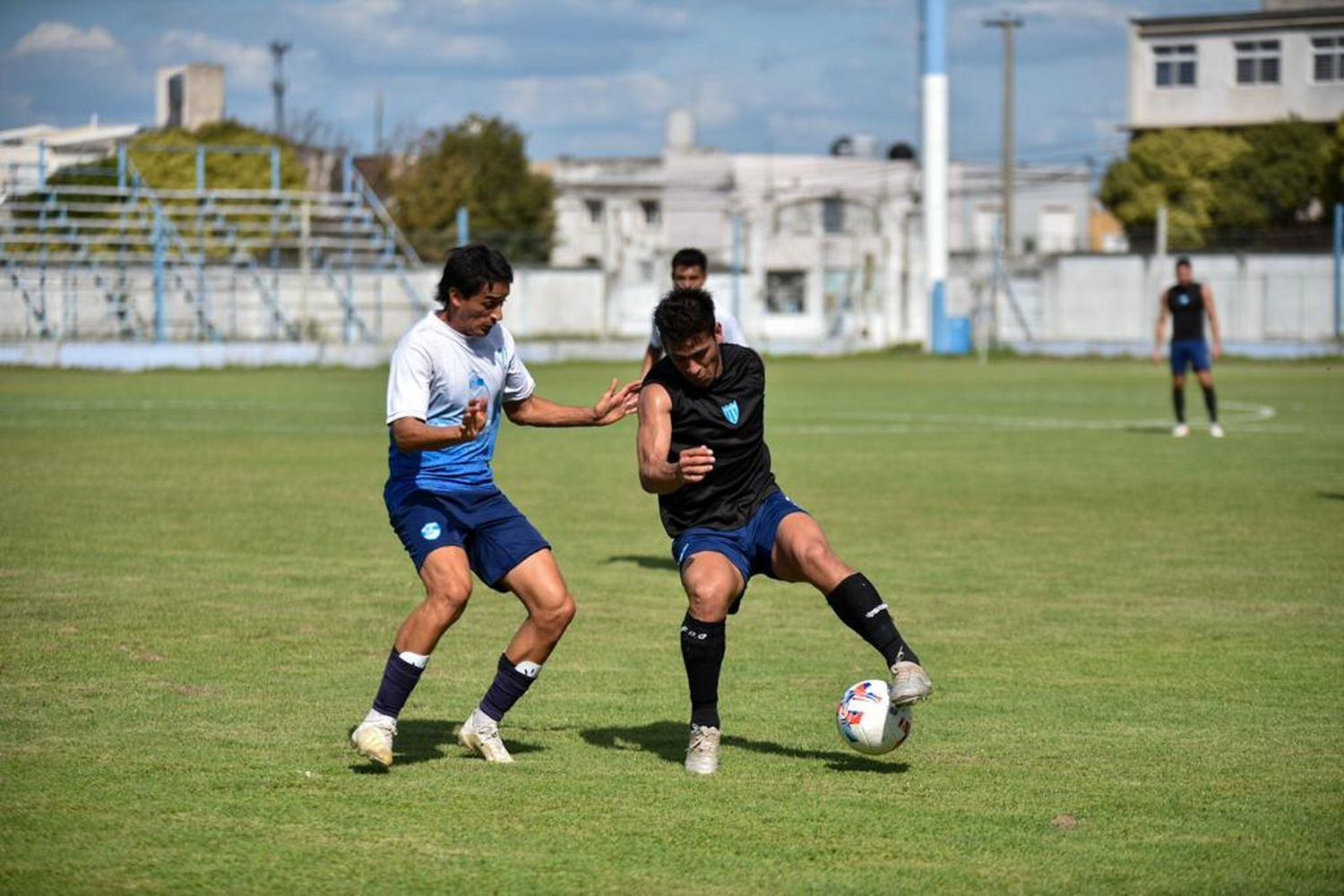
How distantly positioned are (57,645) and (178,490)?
8691 mm

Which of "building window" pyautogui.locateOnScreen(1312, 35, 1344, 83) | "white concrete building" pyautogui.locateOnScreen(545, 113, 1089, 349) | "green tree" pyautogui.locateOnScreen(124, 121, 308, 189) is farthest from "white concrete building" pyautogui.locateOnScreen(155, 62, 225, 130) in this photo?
"building window" pyautogui.locateOnScreen(1312, 35, 1344, 83)

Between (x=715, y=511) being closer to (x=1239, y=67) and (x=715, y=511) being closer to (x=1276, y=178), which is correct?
Answer: (x=1276, y=178)

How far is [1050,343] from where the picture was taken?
5588 centimetres

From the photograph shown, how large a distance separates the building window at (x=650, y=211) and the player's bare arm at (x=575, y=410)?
85512 millimetres

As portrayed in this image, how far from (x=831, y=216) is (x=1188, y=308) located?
62.7m

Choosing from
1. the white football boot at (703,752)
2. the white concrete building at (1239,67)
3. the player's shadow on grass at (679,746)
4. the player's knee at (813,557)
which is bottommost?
the player's shadow on grass at (679,746)

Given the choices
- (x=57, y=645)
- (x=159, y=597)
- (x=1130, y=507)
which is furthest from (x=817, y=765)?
(x=1130, y=507)

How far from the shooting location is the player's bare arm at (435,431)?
7.34m

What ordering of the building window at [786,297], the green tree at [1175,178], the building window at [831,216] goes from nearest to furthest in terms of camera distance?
the building window at [786,297] < the green tree at [1175,178] < the building window at [831,216]

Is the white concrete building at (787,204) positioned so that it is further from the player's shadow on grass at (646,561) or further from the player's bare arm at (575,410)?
the player's bare arm at (575,410)

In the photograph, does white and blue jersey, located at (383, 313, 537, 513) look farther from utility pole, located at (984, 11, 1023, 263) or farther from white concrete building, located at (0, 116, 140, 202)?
utility pole, located at (984, 11, 1023, 263)

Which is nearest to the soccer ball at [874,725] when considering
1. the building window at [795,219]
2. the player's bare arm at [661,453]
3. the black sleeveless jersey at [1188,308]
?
the player's bare arm at [661,453]

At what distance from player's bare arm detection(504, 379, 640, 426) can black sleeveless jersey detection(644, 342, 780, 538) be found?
1.13ft

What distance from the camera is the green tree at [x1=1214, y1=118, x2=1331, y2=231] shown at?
71.4 meters
